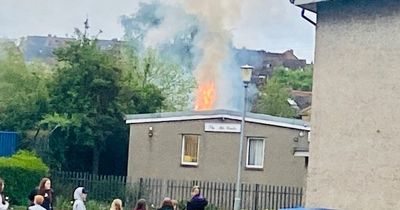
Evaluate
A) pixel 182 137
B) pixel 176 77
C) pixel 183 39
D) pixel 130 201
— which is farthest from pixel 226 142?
pixel 183 39

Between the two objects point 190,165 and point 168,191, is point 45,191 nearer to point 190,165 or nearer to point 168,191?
point 168,191

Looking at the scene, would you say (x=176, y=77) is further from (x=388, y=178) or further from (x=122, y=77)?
(x=388, y=178)

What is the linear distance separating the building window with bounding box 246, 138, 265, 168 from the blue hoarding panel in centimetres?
998

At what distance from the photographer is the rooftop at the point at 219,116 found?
34666 millimetres

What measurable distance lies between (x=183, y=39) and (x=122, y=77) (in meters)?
20.8

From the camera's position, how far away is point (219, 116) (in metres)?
36.2

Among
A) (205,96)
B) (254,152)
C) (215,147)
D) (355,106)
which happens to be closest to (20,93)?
(205,96)

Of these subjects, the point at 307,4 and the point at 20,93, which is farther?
the point at 20,93

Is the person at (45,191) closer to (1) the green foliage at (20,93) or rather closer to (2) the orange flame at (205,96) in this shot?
(1) the green foliage at (20,93)

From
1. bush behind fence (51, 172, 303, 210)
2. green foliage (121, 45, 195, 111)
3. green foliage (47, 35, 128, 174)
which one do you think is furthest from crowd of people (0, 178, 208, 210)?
green foliage (121, 45, 195, 111)

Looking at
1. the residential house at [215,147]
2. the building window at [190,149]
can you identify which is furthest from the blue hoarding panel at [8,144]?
the building window at [190,149]

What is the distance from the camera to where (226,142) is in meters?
36.1

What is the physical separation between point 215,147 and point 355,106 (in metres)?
16.4

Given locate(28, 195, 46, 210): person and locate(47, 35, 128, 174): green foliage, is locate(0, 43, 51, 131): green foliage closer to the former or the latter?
locate(47, 35, 128, 174): green foliage
